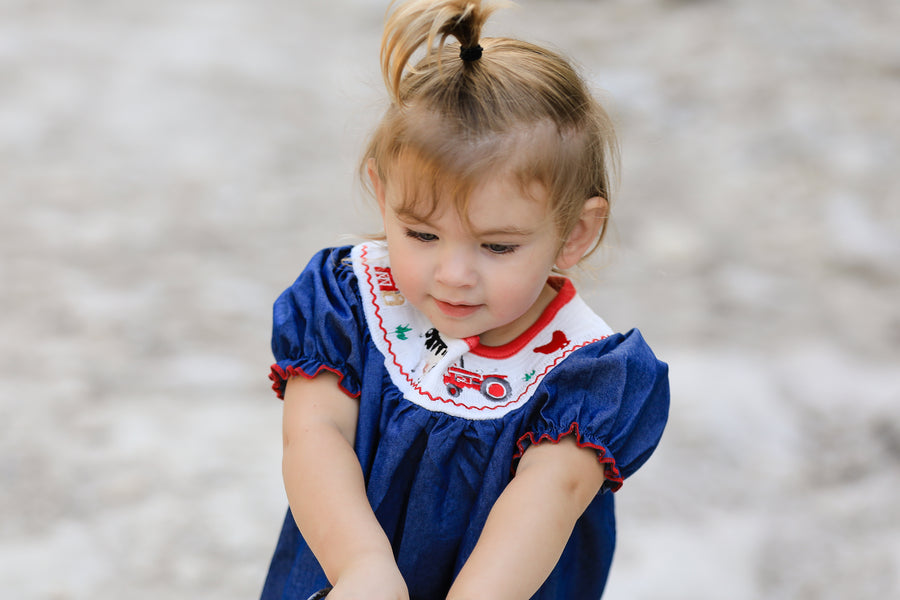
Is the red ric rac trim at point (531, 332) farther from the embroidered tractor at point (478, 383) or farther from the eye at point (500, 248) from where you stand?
the eye at point (500, 248)

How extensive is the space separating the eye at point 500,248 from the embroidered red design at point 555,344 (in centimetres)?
14

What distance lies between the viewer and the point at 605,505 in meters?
1.21

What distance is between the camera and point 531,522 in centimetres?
95

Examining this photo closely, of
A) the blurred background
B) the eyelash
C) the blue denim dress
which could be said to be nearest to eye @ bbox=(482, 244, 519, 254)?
the eyelash

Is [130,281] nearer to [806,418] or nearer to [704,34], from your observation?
[806,418]

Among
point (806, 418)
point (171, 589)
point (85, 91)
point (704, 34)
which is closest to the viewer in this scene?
point (171, 589)

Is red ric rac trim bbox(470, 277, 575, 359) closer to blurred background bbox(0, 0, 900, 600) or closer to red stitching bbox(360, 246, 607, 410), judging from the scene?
red stitching bbox(360, 246, 607, 410)

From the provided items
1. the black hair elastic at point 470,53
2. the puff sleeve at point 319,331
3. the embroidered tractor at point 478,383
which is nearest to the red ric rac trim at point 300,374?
the puff sleeve at point 319,331

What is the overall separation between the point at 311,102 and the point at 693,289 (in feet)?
5.10

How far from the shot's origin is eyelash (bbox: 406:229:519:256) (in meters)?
1.00

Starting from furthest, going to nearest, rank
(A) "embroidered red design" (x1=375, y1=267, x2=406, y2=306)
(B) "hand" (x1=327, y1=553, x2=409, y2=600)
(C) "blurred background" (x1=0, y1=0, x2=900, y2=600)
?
1. (C) "blurred background" (x1=0, y1=0, x2=900, y2=600)
2. (A) "embroidered red design" (x1=375, y1=267, x2=406, y2=306)
3. (B) "hand" (x1=327, y1=553, x2=409, y2=600)

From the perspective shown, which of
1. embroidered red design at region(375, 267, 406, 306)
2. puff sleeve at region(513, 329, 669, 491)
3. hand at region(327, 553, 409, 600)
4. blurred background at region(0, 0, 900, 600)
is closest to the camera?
hand at region(327, 553, 409, 600)

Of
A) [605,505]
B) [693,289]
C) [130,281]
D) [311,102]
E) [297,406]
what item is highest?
[311,102]

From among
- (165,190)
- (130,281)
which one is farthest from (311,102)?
(130,281)
